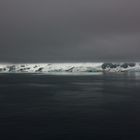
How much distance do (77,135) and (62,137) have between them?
65.9 inches

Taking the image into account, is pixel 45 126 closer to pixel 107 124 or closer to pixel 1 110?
pixel 107 124

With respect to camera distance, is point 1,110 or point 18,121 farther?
point 1,110

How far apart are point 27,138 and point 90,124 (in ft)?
29.7

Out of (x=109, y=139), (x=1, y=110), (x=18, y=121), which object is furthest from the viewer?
(x=1, y=110)

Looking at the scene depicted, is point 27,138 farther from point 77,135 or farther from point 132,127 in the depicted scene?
point 132,127

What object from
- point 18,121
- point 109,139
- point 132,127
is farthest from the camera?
point 18,121

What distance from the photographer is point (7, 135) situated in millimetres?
27578

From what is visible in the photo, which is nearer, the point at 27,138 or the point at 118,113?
the point at 27,138

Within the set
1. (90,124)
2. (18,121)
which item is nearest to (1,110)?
(18,121)

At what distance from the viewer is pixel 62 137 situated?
26844 mm

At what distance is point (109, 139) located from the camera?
26.0 m

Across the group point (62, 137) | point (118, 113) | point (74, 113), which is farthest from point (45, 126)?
point (118, 113)

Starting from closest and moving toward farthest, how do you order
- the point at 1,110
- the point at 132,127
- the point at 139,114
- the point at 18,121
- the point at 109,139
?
1. the point at 109,139
2. the point at 132,127
3. the point at 18,121
4. the point at 139,114
5. the point at 1,110

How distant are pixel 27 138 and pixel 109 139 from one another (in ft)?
25.6
